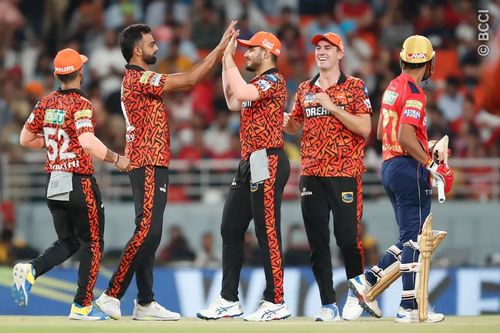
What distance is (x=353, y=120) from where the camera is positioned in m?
12.5

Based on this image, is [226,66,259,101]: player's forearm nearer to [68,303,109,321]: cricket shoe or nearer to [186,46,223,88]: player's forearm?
[186,46,223,88]: player's forearm

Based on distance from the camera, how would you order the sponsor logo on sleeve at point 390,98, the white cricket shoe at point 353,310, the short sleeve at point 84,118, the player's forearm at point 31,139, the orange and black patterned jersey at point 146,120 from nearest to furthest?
the sponsor logo on sleeve at point 390,98 → the short sleeve at point 84,118 → the orange and black patterned jersey at point 146,120 → the white cricket shoe at point 353,310 → the player's forearm at point 31,139

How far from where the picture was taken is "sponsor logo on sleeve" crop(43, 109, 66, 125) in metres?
12.6

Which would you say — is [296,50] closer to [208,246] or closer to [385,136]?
[208,246]

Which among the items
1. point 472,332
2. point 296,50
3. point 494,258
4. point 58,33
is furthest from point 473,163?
point 472,332

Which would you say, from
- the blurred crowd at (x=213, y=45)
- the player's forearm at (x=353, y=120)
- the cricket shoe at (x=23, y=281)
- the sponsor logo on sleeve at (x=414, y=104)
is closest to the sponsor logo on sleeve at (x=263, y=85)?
the player's forearm at (x=353, y=120)

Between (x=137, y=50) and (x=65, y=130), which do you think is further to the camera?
(x=137, y=50)

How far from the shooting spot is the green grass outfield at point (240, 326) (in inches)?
435

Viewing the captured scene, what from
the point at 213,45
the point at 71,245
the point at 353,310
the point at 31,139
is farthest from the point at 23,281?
the point at 213,45

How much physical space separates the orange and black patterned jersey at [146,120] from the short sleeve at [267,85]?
2.83ft

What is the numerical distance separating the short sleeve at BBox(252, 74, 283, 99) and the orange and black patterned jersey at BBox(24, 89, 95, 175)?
1541mm

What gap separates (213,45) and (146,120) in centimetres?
1005

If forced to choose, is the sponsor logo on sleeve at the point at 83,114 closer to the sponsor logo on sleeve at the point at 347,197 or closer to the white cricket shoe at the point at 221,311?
the white cricket shoe at the point at 221,311

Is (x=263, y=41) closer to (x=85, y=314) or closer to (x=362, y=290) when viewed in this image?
(x=362, y=290)
